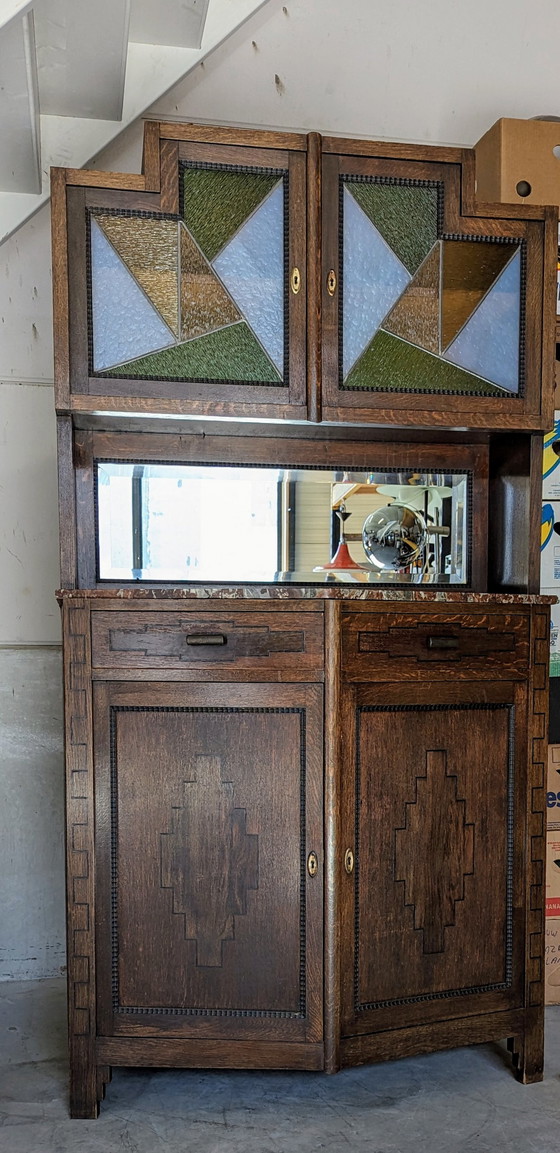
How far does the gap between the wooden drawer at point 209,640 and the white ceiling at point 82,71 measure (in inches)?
42.8

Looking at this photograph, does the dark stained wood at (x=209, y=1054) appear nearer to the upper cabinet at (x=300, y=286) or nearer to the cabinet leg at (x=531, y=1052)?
the cabinet leg at (x=531, y=1052)

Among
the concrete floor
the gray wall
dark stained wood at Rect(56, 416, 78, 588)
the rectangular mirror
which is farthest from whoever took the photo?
the gray wall

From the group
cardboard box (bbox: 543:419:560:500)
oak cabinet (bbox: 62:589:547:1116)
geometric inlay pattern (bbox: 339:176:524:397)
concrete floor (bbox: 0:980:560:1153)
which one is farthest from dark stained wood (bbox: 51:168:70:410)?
concrete floor (bbox: 0:980:560:1153)

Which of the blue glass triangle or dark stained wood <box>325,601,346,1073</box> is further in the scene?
the blue glass triangle

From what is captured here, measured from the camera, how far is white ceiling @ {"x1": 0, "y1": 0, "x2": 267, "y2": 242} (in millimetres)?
1729

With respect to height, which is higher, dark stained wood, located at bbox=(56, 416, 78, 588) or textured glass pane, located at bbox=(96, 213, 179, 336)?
textured glass pane, located at bbox=(96, 213, 179, 336)

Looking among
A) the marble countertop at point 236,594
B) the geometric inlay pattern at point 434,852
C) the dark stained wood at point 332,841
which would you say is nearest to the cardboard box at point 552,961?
the geometric inlay pattern at point 434,852

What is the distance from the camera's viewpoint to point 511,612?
72.4 inches

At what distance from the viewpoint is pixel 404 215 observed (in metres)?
1.88

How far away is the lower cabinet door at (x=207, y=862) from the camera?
171 cm

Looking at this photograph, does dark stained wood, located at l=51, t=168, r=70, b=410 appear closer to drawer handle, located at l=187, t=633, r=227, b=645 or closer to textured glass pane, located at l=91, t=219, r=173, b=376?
textured glass pane, located at l=91, t=219, r=173, b=376

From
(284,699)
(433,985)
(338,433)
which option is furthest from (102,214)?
(433,985)

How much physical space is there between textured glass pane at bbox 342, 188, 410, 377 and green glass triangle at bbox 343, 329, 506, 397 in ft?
0.08

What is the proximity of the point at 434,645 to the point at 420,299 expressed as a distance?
774 mm
